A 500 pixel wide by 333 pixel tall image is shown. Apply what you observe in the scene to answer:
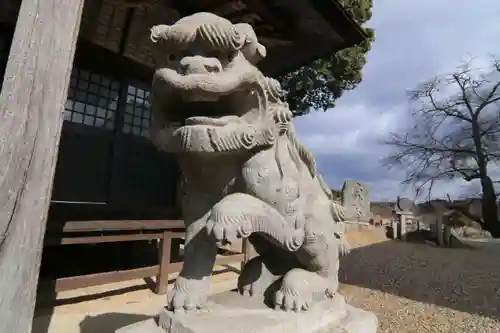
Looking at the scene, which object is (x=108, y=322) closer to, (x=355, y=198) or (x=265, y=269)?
(x=265, y=269)

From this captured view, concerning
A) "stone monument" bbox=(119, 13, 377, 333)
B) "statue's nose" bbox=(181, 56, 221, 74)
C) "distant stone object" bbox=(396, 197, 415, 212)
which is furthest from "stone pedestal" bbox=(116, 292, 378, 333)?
"distant stone object" bbox=(396, 197, 415, 212)

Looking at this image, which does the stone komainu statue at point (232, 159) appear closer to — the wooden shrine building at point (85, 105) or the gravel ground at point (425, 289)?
the wooden shrine building at point (85, 105)

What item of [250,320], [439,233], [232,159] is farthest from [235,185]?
[439,233]

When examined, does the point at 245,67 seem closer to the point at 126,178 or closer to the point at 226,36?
the point at 226,36

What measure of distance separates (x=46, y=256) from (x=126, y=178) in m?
1.58

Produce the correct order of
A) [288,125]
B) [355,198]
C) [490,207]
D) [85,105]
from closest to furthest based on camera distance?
[288,125]
[355,198]
[85,105]
[490,207]

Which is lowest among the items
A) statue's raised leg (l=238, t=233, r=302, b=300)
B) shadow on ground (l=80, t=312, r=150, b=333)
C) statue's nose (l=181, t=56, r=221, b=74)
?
shadow on ground (l=80, t=312, r=150, b=333)

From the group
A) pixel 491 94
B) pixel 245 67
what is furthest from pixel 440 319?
pixel 491 94

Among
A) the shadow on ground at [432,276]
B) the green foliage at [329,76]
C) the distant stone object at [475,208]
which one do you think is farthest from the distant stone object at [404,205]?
the green foliage at [329,76]

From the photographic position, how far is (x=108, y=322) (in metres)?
3.03

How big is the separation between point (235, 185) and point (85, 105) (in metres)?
4.62

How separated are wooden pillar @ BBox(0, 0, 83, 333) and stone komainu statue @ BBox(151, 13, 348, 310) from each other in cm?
59

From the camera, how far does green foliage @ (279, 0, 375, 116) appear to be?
7676mm

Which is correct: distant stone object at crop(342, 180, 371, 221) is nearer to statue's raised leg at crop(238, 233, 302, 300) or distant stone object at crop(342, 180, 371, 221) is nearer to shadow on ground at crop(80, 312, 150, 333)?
statue's raised leg at crop(238, 233, 302, 300)
